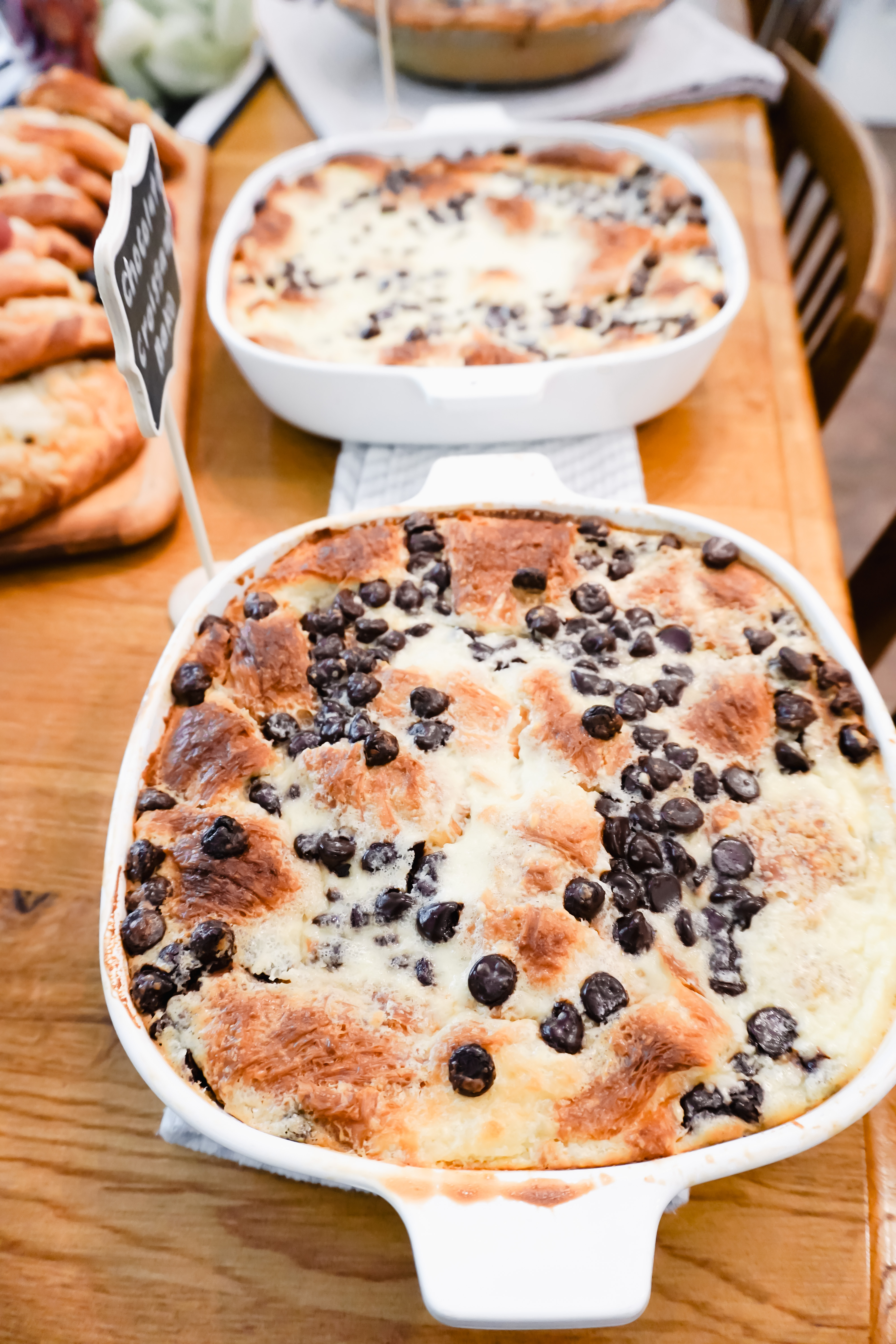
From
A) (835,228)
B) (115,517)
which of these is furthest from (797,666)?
(835,228)

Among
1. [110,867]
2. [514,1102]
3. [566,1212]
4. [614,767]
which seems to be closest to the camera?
[566,1212]

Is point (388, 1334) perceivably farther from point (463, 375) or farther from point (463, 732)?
point (463, 375)

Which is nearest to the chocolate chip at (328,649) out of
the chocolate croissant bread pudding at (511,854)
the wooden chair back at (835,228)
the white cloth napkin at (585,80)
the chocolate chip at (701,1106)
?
the chocolate croissant bread pudding at (511,854)

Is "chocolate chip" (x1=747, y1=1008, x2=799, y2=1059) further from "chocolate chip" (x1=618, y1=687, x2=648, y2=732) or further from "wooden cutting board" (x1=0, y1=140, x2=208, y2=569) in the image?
"wooden cutting board" (x1=0, y1=140, x2=208, y2=569)

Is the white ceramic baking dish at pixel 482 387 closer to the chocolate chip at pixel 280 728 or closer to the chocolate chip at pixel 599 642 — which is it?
the chocolate chip at pixel 599 642

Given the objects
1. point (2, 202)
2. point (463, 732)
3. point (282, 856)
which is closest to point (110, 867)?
point (282, 856)
